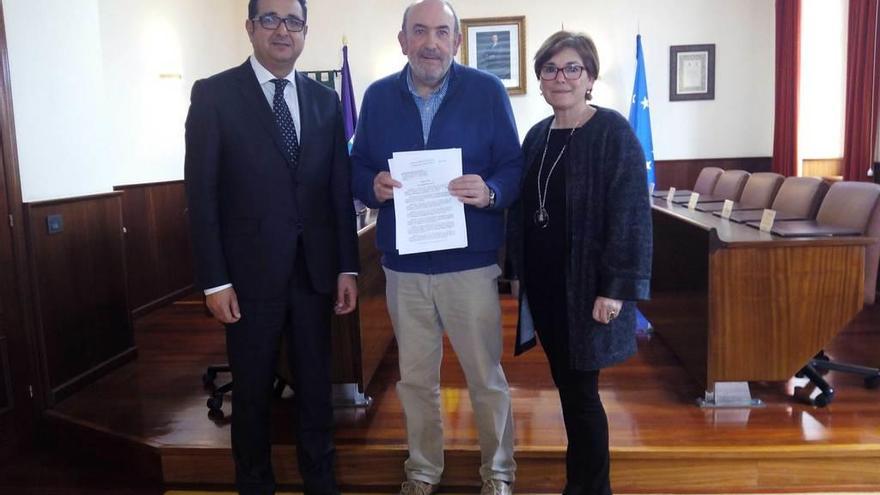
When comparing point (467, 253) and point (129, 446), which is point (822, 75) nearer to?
point (467, 253)

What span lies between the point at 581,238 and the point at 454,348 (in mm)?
534

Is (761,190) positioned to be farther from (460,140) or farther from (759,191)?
(460,140)

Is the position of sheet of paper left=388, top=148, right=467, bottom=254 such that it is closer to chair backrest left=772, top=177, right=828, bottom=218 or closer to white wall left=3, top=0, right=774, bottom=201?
white wall left=3, top=0, right=774, bottom=201

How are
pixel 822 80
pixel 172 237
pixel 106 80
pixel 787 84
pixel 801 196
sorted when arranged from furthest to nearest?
pixel 787 84 < pixel 822 80 < pixel 172 237 < pixel 106 80 < pixel 801 196

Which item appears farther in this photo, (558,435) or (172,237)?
(172,237)

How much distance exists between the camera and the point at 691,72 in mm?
5770

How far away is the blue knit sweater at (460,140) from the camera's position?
178 centimetres

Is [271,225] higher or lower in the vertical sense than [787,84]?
lower

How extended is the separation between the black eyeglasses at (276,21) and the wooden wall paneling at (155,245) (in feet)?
9.36

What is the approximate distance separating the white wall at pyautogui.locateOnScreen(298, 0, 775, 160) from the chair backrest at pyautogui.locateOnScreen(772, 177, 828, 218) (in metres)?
2.53

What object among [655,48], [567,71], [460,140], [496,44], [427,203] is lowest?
[427,203]

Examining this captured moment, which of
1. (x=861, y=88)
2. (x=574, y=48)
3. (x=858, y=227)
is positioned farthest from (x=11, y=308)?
(x=861, y=88)

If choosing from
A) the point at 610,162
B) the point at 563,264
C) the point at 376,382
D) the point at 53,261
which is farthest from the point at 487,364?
the point at 53,261

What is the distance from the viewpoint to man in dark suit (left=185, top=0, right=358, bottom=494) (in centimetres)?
169
